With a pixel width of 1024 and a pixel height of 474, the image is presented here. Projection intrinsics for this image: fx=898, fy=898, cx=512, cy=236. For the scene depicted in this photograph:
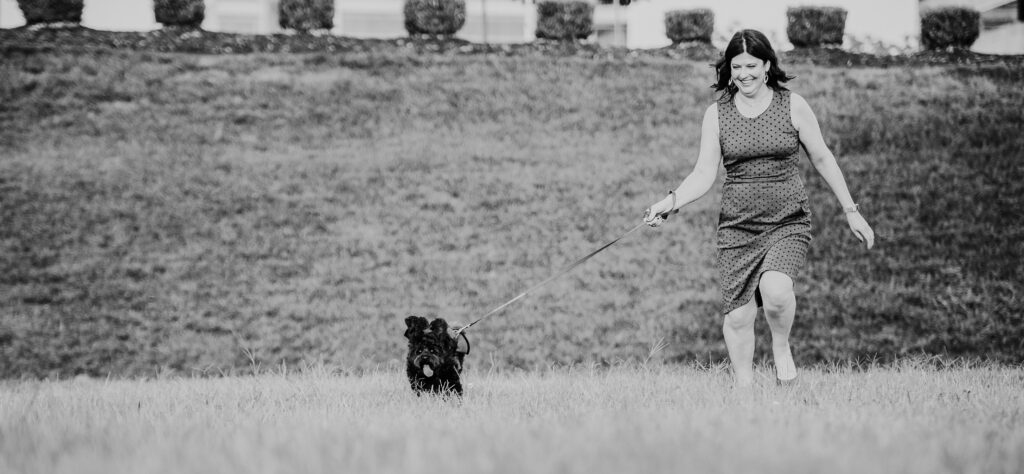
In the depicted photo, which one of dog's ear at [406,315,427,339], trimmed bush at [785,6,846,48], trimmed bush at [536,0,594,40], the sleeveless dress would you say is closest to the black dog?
dog's ear at [406,315,427,339]

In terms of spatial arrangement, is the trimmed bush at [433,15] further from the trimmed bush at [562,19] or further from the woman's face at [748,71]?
the woman's face at [748,71]

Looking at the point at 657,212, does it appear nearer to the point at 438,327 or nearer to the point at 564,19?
the point at 438,327

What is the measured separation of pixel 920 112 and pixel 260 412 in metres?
12.1

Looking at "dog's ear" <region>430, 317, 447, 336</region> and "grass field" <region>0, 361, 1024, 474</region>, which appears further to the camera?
"dog's ear" <region>430, 317, 447, 336</region>

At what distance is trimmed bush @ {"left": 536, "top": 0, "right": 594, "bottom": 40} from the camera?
57.8ft

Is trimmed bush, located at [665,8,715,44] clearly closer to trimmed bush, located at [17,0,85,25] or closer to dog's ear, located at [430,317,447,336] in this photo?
trimmed bush, located at [17,0,85,25]

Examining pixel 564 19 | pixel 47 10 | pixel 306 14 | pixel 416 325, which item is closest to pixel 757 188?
pixel 416 325

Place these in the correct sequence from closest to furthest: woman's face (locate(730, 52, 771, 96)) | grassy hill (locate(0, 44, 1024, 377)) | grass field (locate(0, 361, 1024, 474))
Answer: grass field (locate(0, 361, 1024, 474))
woman's face (locate(730, 52, 771, 96))
grassy hill (locate(0, 44, 1024, 377))

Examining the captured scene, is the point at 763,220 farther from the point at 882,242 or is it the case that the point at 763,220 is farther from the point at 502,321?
the point at 882,242

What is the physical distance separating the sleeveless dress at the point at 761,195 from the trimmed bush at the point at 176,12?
14815mm

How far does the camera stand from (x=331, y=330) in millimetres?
8992

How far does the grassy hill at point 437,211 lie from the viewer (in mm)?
8906

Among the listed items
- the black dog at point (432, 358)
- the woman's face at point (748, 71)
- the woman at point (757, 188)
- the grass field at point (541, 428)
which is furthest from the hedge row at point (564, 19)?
the black dog at point (432, 358)

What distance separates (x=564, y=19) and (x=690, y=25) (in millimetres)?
2451
